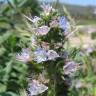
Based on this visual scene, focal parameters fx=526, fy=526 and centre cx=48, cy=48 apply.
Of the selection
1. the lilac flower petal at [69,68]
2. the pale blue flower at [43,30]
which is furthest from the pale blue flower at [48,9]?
the lilac flower petal at [69,68]

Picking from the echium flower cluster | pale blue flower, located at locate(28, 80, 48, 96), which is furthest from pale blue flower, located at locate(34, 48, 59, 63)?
pale blue flower, located at locate(28, 80, 48, 96)

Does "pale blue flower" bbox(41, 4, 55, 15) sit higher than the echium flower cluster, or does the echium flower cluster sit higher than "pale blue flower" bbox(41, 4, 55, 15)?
"pale blue flower" bbox(41, 4, 55, 15)

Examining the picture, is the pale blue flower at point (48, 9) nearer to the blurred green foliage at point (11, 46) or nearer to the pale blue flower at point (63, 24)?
the pale blue flower at point (63, 24)

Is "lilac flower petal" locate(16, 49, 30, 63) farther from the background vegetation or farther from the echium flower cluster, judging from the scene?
the background vegetation

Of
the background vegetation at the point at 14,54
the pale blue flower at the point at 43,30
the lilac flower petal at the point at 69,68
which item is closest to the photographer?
the pale blue flower at the point at 43,30

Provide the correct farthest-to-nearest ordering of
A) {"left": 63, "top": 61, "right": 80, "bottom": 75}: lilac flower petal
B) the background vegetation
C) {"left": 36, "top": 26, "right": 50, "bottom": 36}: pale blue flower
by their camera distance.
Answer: the background vegetation, {"left": 63, "top": 61, "right": 80, "bottom": 75}: lilac flower petal, {"left": 36, "top": 26, "right": 50, "bottom": 36}: pale blue flower

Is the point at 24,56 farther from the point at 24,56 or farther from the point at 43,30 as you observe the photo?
the point at 43,30

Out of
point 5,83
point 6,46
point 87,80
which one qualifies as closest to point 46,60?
point 5,83

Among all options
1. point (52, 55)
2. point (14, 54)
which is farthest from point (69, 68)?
point (14, 54)
